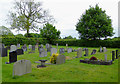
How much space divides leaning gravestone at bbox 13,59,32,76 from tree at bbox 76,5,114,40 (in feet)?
95.1

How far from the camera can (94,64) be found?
11.6m

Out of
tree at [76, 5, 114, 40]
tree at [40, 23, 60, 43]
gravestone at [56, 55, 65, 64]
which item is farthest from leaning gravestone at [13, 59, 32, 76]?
tree at [40, 23, 60, 43]

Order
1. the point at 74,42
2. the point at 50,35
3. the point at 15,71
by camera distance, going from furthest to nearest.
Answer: the point at 50,35 → the point at 74,42 → the point at 15,71

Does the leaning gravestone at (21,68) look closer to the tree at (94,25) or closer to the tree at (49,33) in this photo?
the tree at (94,25)

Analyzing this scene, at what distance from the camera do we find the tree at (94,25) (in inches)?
1399

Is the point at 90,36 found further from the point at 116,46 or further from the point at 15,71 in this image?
the point at 15,71

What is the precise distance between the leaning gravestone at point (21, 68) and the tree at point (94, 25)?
28987 mm

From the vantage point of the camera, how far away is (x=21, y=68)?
8086 mm

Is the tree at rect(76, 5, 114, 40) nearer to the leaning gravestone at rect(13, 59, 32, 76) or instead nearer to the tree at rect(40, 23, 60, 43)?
the tree at rect(40, 23, 60, 43)

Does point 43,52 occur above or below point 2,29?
below

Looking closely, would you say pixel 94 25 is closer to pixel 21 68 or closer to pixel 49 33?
pixel 49 33

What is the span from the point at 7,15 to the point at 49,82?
41468mm

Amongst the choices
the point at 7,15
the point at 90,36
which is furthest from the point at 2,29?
the point at 90,36

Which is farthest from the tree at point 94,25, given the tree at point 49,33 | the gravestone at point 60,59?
the gravestone at point 60,59
